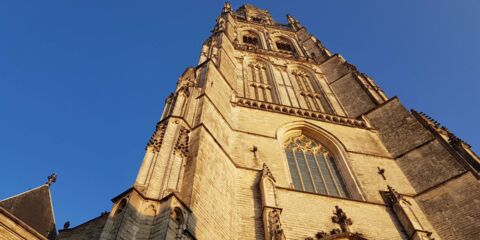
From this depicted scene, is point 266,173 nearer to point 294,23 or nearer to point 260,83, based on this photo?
point 260,83

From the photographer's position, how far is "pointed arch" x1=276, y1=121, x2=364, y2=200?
11094mm

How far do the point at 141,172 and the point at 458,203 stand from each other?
7490mm

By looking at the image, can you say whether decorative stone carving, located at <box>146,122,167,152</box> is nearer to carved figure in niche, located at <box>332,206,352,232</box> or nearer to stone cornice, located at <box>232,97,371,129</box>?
carved figure in niche, located at <box>332,206,352,232</box>

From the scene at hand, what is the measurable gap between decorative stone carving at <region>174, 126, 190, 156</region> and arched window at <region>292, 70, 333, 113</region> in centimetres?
783

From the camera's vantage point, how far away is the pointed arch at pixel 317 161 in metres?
11.1

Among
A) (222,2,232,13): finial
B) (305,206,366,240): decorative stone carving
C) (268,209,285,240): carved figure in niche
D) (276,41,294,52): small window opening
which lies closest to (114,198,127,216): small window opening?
(268,209,285,240): carved figure in niche

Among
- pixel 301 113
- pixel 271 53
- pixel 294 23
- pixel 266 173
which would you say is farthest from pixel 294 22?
pixel 266 173

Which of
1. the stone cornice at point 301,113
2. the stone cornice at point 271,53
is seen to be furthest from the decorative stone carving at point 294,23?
the stone cornice at point 301,113

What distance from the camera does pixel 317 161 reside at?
12.4 m

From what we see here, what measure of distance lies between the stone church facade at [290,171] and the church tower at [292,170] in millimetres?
33

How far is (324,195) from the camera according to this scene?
10109 millimetres

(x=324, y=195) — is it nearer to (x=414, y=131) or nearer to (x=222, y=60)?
(x=414, y=131)

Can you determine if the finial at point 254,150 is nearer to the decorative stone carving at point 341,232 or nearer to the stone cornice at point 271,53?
the decorative stone carving at point 341,232

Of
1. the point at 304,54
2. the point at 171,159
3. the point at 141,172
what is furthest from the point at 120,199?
the point at 304,54
